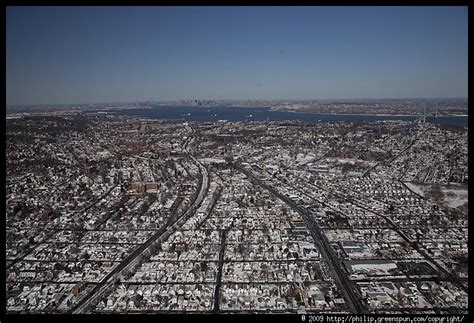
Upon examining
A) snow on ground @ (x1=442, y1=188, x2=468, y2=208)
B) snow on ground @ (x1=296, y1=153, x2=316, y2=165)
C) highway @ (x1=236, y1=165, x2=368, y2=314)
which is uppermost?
snow on ground @ (x1=296, y1=153, x2=316, y2=165)

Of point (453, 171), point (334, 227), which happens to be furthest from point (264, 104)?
point (334, 227)

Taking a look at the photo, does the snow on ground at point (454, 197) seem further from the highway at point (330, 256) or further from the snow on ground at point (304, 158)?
the snow on ground at point (304, 158)

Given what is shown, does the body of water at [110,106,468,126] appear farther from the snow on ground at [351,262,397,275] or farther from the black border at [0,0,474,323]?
the black border at [0,0,474,323]

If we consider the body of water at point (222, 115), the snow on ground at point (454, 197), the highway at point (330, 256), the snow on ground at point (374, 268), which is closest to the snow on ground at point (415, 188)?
the snow on ground at point (454, 197)

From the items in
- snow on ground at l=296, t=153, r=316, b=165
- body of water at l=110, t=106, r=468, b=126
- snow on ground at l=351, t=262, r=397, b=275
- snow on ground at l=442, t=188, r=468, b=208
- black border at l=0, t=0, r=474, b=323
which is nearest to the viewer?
black border at l=0, t=0, r=474, b=323

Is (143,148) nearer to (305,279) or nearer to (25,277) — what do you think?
(25,277)

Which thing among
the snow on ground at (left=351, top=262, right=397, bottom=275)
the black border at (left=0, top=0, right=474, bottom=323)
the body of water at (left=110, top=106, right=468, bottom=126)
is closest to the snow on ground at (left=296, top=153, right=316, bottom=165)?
the body of water at (left=110, top=106, right=468, bottom=126)

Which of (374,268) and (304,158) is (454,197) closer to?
(374,268)
